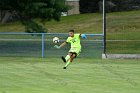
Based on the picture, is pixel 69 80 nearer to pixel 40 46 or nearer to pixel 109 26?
pixel 40 46

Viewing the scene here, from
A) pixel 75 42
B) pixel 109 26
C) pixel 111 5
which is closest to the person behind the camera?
pixel 75 42

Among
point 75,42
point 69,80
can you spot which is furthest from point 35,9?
point 69,80

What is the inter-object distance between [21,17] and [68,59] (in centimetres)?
1365

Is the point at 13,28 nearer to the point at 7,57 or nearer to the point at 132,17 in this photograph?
the point at 132,17

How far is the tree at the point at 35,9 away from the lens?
119ft

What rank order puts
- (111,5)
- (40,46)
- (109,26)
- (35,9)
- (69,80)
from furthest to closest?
1. (111,5)
2. (109,26)
3. (40,46)
4. (35,9)
5. (69,80)

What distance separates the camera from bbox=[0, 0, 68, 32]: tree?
36250 mm

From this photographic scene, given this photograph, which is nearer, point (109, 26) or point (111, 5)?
point (109, 26)

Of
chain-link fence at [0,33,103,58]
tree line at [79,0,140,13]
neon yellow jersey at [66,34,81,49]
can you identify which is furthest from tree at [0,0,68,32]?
tree line at [79,0,140,13]

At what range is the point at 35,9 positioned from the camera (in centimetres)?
3594

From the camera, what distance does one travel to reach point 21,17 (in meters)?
38.2

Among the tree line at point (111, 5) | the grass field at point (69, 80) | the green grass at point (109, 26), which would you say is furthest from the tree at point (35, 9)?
the tree line at point (111, 5)

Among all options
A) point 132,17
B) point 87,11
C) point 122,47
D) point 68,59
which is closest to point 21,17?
point 122,47

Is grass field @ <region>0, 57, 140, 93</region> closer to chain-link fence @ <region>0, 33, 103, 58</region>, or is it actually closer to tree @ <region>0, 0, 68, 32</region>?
chain-link fence @ <region>0, 33, 103, 58</region>
